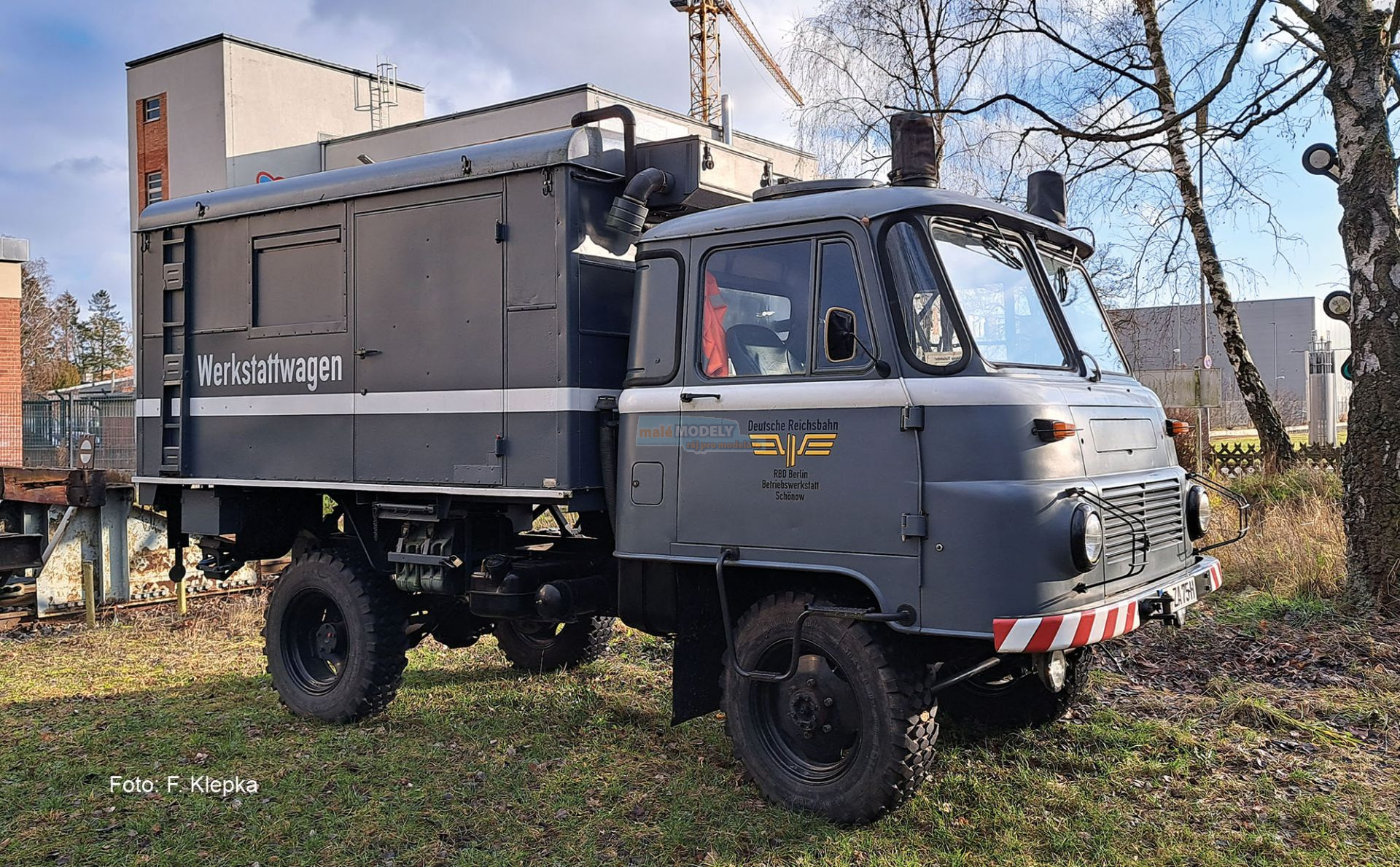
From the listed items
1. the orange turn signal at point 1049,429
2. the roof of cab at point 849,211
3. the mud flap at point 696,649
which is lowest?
the mud flap at point 696,649

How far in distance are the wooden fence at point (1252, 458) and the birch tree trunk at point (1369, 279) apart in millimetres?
5428

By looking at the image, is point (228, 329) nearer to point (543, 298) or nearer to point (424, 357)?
point (424, 357)

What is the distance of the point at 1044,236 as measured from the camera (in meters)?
5.78

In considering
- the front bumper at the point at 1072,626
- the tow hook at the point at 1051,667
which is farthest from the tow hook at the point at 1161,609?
the tow hook at the point at 1051,667

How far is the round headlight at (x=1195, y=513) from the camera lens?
220 inches

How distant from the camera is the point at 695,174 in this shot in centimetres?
600

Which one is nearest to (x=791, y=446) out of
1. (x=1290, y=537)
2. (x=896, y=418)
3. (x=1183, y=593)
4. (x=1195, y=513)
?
(x=896, y=418)

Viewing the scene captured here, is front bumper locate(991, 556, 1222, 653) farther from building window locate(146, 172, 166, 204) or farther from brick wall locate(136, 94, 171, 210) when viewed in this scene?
building window locate(146, 172, 166, 204)

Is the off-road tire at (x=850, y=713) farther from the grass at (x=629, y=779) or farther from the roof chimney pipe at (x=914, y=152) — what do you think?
the roof chimney pipe at (x=914, y=152)

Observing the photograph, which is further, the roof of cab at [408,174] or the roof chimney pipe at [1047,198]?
the roof chimney pipe at [1047,198]

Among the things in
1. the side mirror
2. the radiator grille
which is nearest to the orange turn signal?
the radiator grille

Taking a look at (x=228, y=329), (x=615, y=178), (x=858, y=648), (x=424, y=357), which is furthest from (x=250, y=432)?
(x=858, y=648)

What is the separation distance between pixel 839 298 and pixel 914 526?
1.11m

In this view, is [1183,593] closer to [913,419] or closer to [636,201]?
[913,419]
